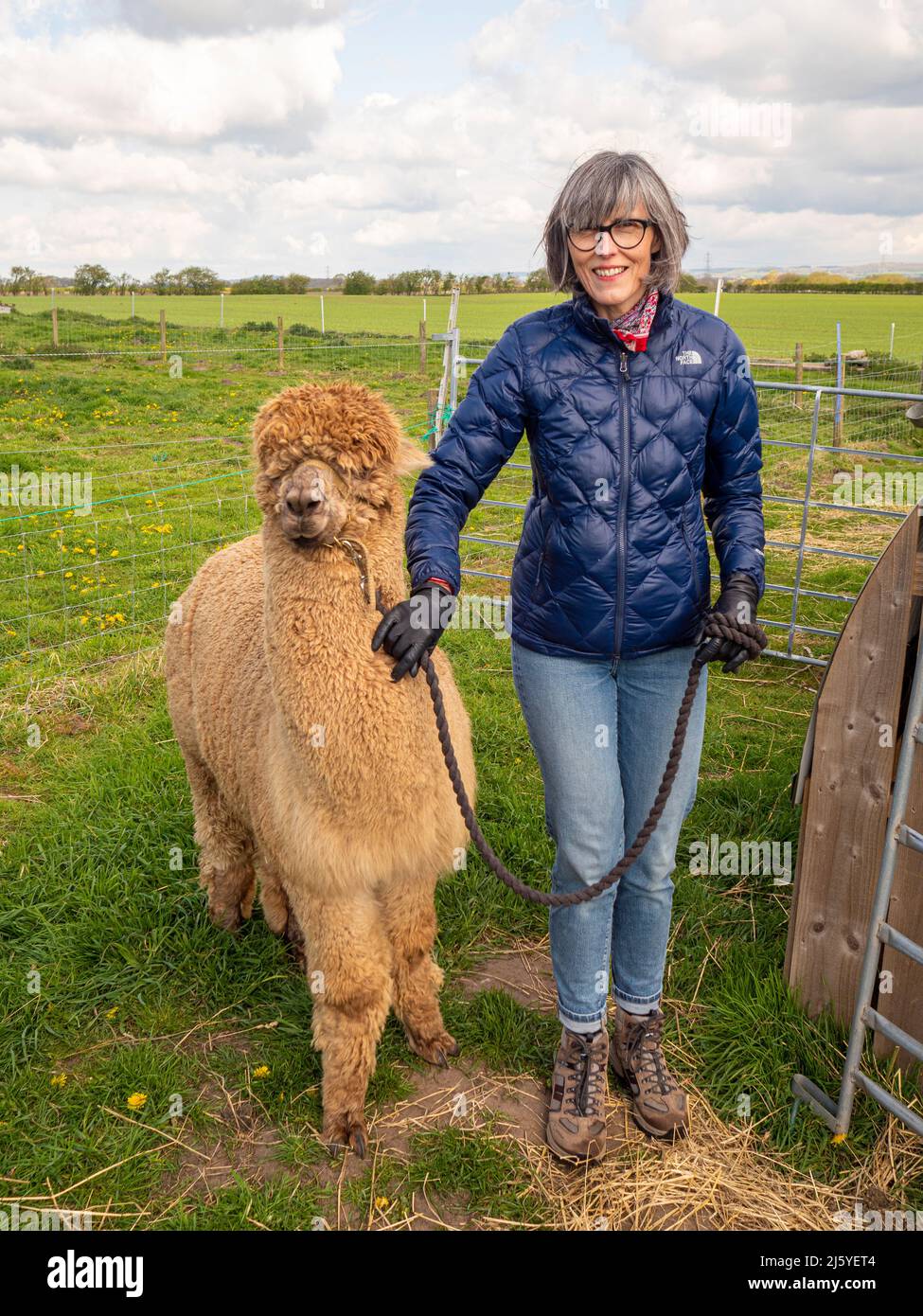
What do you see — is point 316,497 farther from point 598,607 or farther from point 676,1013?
point 676,1013

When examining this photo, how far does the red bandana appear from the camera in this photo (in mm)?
2258

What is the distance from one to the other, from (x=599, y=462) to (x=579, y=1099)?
1.74 meters

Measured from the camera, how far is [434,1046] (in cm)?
305

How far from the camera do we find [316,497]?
225 cm

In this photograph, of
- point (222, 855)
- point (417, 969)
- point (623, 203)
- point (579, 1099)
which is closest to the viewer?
point (623, 203)

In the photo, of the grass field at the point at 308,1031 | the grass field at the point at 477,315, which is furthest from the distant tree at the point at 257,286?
the grass field at the point at 308,1031

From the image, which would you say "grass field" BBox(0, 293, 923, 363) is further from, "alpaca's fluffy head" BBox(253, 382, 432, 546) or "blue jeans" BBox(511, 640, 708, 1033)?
"blue jeans" BBox(511, 640, 708, 1033)

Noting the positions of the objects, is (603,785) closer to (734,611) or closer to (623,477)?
(734,611)

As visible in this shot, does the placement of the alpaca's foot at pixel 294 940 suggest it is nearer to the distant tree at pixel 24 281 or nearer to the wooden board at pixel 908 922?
the wooden board at pixel 908 922

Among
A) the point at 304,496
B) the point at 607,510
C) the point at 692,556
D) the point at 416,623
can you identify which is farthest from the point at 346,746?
the point at 692,556

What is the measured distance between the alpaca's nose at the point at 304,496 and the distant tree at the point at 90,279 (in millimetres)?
31396

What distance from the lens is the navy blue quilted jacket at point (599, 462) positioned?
2268mm

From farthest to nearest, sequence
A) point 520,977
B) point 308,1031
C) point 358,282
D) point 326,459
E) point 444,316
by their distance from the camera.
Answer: point 444,316 < point 358,282 < point 520,977 < point 308,1031 < point 326,459
